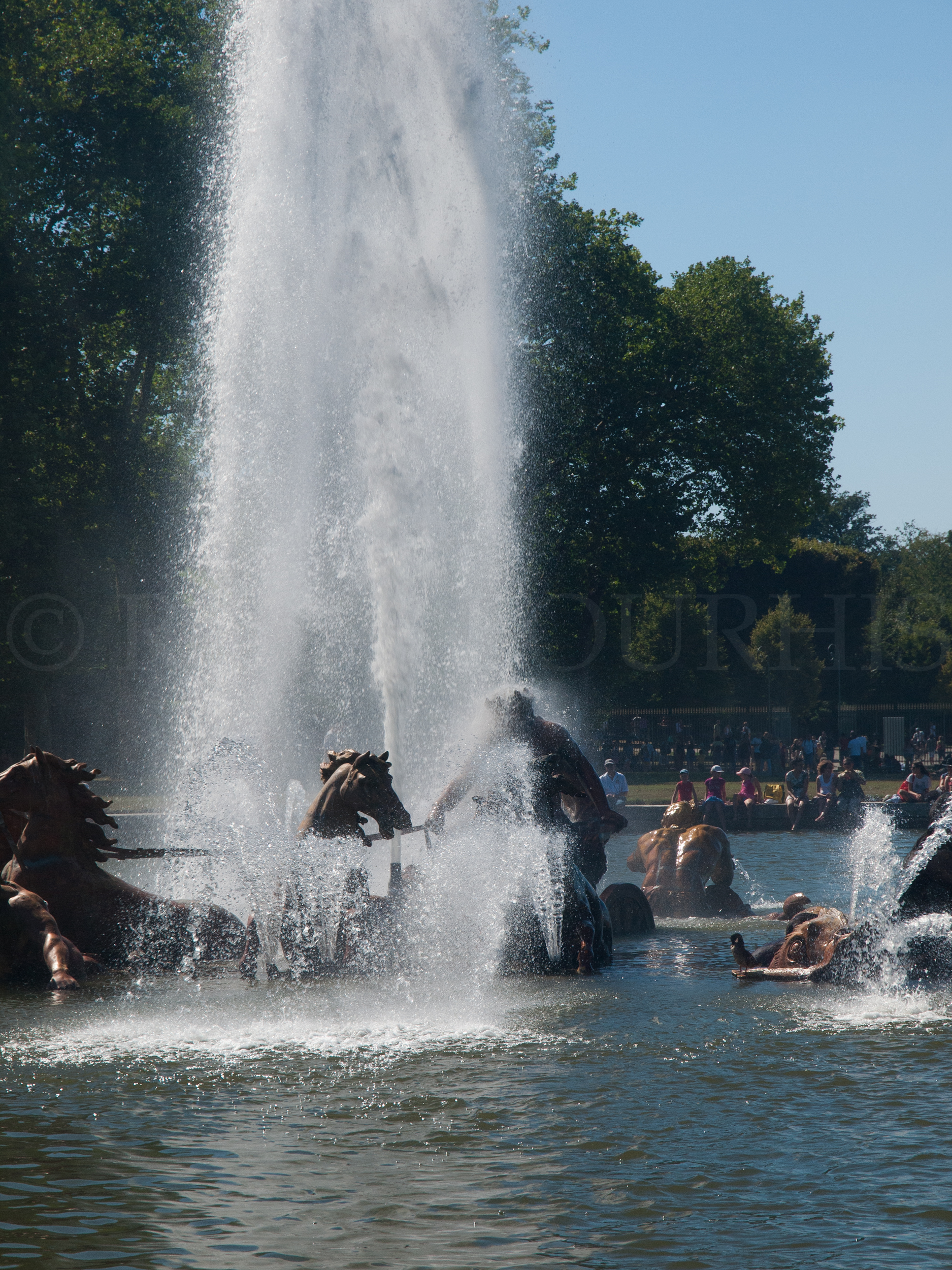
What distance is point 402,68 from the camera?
16.1 metres

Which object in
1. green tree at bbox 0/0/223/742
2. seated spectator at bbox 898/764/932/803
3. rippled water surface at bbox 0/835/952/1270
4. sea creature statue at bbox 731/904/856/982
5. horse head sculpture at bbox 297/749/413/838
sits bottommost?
rippled water surface at bbox 0/835/952/1270

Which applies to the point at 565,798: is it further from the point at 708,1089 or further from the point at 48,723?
the point at 48,723

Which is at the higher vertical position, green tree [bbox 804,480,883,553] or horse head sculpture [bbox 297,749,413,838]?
green tree [bbox 804,480,883,553]

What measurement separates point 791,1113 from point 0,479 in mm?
20157

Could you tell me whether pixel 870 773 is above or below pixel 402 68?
below

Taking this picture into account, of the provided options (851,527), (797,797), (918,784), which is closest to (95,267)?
(797,797)

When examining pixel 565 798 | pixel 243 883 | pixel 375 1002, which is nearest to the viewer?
pixel 375 1002

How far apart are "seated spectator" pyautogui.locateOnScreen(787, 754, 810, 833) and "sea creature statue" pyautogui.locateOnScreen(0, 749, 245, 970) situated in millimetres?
16994

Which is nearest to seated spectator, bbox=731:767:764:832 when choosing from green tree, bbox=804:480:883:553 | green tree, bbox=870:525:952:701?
green tree, bbox=870:525:952:701

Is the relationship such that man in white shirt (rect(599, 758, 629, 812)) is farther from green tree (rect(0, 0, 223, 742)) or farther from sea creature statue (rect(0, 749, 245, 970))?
sea creature statue (rect(0, 749, 245, 970))

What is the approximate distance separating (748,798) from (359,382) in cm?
1304

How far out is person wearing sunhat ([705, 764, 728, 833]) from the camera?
2170 centimetres

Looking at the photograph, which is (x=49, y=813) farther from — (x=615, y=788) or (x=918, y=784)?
(x=918, y=784)

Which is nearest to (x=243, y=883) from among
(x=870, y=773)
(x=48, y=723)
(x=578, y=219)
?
(x=48, y=723)
